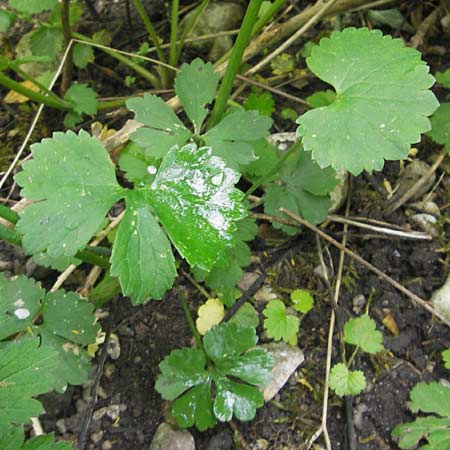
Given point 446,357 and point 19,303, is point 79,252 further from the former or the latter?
point 446,357

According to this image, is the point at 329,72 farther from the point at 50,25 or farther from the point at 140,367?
the point at 50,25

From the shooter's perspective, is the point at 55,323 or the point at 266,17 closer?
the point at 55,323

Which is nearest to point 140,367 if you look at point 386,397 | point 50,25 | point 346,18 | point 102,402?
point 102,402

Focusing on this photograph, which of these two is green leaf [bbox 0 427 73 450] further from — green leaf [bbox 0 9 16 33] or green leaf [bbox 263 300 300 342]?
green leaf [bbox 0 9 16 33]

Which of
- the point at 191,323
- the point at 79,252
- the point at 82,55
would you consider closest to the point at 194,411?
the point at 191,323

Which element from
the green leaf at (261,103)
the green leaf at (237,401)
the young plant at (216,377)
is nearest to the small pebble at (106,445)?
the young plant at (216,377)

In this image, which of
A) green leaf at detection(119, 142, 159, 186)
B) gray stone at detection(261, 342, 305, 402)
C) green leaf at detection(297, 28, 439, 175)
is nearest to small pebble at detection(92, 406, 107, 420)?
gray stone at detection(261, 342, 305, 402)
